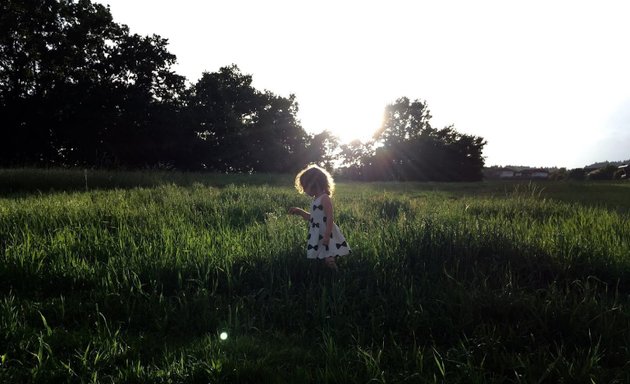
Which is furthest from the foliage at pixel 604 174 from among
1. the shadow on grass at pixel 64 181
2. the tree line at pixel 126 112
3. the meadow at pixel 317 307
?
the meadow at pixel 317 307

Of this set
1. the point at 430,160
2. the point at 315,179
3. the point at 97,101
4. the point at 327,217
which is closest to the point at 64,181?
the point at 315,179

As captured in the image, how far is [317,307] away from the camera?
13.4ft

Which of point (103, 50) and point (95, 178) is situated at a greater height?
point (103, 50)

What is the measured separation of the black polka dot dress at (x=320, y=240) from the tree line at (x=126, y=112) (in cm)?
2699

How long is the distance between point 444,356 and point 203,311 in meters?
2.18

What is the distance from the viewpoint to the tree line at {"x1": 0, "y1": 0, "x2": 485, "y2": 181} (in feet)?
111

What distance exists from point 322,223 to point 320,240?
0.69 feet

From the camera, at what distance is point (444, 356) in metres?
3.24

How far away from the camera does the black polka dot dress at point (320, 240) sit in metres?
5.02

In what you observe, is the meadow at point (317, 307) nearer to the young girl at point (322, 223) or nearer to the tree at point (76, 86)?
the young girl at point (322, 223)

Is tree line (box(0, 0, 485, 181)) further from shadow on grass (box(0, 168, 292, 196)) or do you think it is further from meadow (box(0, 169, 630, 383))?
meadow (box(0, 169, 630, 383))

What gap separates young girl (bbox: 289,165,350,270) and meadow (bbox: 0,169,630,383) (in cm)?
20

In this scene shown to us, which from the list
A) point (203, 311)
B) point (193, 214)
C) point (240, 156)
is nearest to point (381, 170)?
point (240, 156)

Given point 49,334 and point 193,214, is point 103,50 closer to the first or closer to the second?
point 193,214
